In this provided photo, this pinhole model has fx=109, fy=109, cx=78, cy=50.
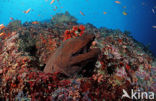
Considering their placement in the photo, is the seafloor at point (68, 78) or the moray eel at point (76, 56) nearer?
the seafloor at point (68, 78)

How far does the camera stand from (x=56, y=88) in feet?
8.45

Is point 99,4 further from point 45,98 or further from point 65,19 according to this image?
point 45,98

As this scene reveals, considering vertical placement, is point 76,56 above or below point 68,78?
above

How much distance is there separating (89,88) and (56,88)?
78 centimetres

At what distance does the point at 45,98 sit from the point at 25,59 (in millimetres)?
1832

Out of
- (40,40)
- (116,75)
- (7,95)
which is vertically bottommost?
(7,95)

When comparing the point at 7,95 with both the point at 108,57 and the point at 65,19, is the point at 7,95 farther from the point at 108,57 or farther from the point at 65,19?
the point at 65,19

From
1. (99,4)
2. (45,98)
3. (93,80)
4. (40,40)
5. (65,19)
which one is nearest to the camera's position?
(45,98)

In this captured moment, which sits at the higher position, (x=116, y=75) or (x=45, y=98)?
(x=116, y=75)

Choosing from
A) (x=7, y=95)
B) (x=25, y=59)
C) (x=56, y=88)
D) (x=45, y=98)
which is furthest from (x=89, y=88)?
(x=25, y=59)

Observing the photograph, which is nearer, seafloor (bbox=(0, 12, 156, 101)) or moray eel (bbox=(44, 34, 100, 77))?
seafloor (bbox=(0, 12, 156, 101))

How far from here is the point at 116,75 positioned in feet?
11.2

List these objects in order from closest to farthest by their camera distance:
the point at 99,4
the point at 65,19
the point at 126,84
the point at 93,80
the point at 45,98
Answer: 1. the point at 45,98
2. the point at 93,80
3. the point at 126,84
4. the point at 65,19
5. the point at 99,4

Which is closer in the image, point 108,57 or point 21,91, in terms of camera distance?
point 21,91
